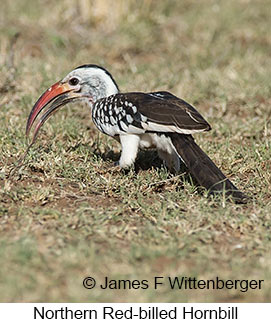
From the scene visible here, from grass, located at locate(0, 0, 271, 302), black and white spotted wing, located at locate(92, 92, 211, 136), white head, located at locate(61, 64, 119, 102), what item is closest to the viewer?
grass, located at locate(0, 0, 271, 302)

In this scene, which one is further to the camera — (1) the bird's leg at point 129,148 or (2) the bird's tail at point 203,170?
(1) the bird's leg at point 129,148

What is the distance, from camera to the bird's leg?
4129 mm

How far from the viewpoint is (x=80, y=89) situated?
15.1ft

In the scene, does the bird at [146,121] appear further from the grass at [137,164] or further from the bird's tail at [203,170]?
the grass at [137,164]

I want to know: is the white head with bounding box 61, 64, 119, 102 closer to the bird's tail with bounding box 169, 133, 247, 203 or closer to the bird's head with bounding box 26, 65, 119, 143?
the bird's head with bounding box 26, 65, 119, 143

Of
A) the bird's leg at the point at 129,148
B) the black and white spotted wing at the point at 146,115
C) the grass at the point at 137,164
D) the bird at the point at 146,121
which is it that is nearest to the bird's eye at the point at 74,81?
the bird at the point at 146,121

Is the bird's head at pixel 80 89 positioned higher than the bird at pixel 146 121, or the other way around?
the bird's head at pixel 80 89

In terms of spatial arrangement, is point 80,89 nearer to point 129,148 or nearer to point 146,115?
point 129,148

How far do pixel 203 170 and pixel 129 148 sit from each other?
62 cm

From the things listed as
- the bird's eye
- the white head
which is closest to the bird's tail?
the white head

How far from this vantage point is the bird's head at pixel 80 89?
4.55 metres

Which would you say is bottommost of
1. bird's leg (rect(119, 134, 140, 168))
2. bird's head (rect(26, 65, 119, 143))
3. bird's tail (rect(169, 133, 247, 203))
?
bird's tail (rect(169, 133, 247, 203))

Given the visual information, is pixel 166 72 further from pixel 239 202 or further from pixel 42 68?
pixel 239 202
